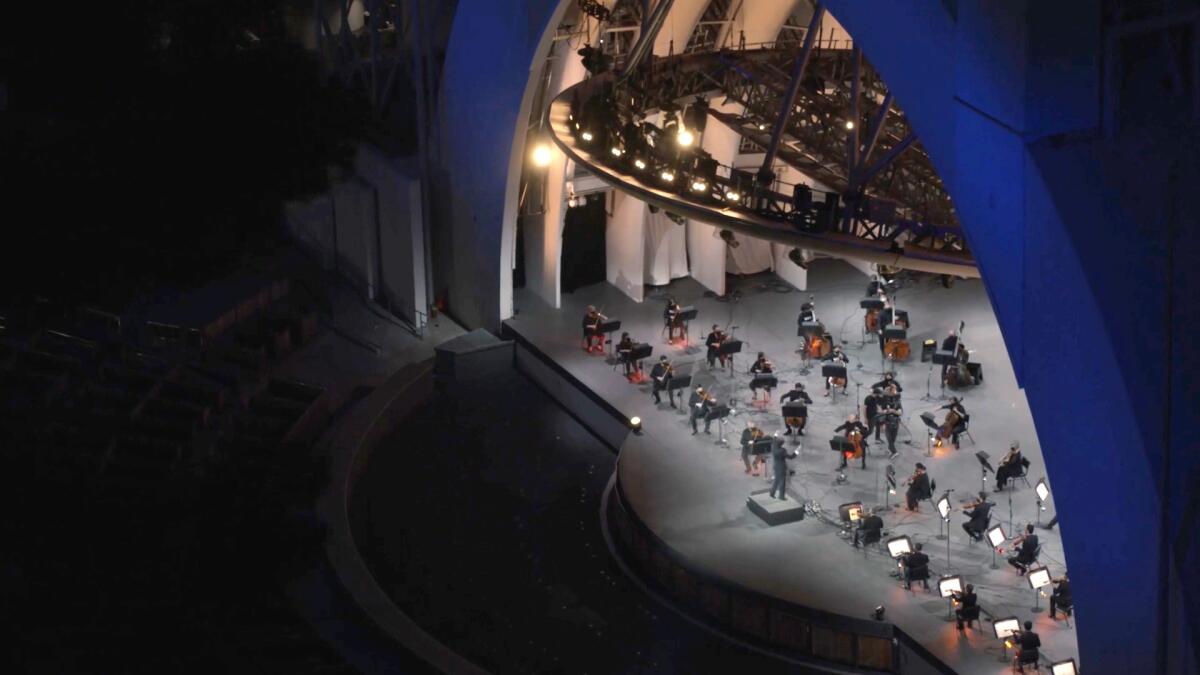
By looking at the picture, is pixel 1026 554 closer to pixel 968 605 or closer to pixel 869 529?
pixel 968 605

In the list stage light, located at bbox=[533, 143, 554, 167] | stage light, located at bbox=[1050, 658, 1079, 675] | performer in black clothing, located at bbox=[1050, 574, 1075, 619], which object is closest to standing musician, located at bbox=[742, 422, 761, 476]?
performer in black clothing, located at bbox=[1050, 574, 1075, 619]

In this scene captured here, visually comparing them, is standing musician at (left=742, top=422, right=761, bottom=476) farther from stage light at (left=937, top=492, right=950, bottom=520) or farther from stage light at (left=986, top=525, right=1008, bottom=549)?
stage light at (left=986, top=525, right=1008, bottom=549)

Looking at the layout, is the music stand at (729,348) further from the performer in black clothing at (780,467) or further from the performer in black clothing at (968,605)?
the performer in black clothing at (968,605)

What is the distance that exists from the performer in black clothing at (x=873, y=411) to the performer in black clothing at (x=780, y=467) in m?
2.27

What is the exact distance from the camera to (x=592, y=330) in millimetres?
29188

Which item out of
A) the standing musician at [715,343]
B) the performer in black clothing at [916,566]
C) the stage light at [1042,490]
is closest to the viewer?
the performer in black clothing at [916,566]

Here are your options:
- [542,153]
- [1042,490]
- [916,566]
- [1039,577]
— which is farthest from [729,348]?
[1039,577]

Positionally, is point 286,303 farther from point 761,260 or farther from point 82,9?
point 82,9

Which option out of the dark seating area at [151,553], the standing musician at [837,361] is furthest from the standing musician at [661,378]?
the dark seating area at [151,553]

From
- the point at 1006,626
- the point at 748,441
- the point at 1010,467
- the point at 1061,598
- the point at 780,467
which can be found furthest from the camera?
the point at 748,441

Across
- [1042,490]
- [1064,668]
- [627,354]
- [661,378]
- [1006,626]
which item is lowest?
[1064,668]

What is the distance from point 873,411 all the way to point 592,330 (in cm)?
575

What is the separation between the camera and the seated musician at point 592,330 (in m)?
29.2

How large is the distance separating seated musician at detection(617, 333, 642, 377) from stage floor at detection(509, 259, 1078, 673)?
10.8 inches
